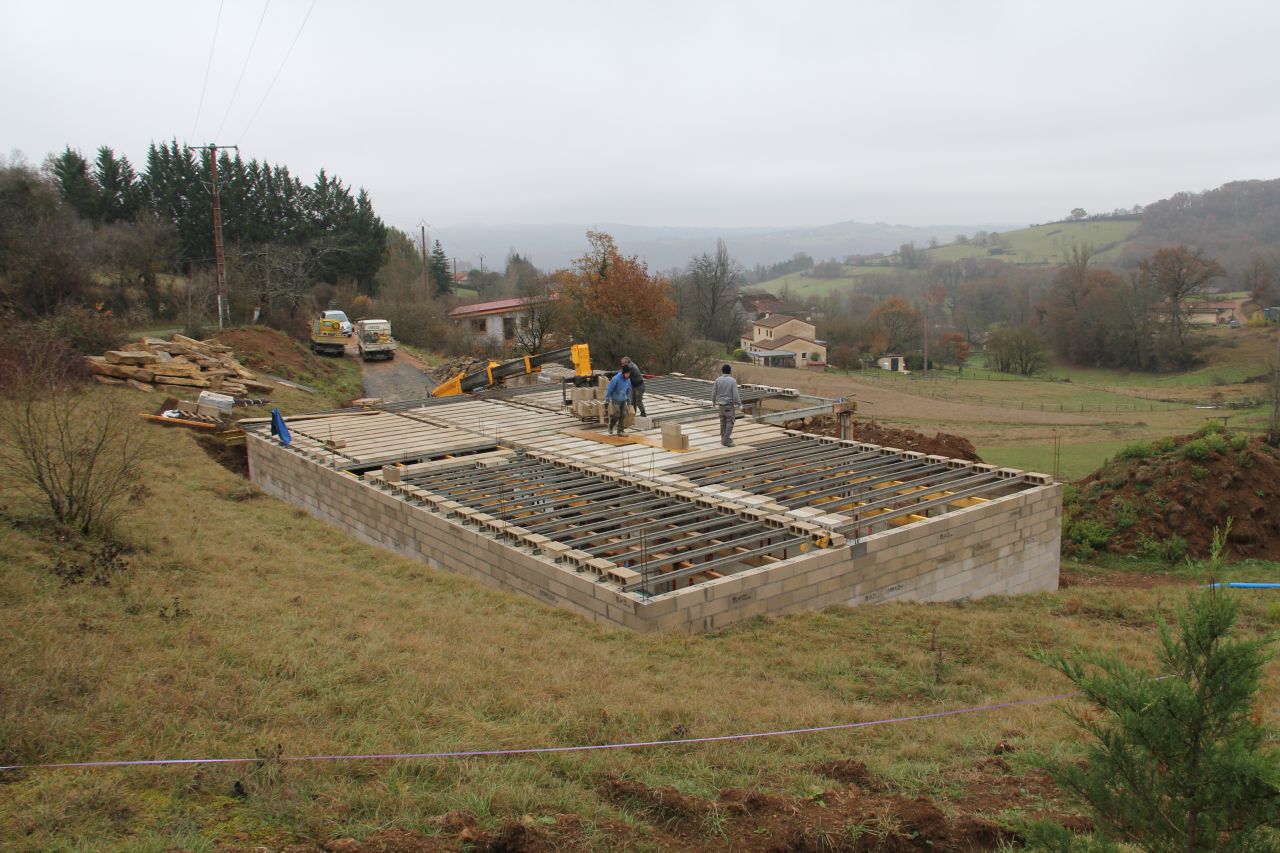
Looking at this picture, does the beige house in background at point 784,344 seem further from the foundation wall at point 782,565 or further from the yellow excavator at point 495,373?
the foundation wall at point 782,565

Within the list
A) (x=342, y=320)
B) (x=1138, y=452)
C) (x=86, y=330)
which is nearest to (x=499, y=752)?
(x=1138, y=452)

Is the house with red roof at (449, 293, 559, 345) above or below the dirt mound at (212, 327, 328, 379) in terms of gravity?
above

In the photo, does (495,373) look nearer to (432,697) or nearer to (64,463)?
(64,463)

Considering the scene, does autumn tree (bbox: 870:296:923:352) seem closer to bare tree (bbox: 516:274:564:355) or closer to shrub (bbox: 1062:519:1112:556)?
bare tree (bbox: 516:274:564:355)

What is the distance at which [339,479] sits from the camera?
13.8 metres

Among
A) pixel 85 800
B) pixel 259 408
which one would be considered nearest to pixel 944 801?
pixel 85 800

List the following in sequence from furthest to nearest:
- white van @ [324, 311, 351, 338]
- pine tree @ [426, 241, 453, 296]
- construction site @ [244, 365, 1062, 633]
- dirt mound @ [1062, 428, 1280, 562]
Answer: pine tree @ [426, 241, 453, 296] → white van @ [324, 311, 351, 338] → dirt mound @ [1062, 428, 1280, 562] → construction site @ [244, 365, 1062, 633]

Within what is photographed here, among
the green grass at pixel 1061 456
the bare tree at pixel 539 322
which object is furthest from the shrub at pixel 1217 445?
the bare tree at pixel 539 322

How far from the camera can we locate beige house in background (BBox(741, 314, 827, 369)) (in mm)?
74000

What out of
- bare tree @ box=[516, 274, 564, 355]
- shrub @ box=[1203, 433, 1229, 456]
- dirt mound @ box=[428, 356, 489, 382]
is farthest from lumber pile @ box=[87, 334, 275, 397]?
shrub @ box=[1203, 433, 1229, 456]

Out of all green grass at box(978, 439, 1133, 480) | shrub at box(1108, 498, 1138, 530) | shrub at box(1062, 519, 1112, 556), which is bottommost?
green grass at box(978, 439, 1133, 480)

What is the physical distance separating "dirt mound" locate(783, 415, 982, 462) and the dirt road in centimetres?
1316

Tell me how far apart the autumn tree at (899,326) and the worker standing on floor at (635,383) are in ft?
219

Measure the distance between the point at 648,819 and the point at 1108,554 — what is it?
48.2ft
